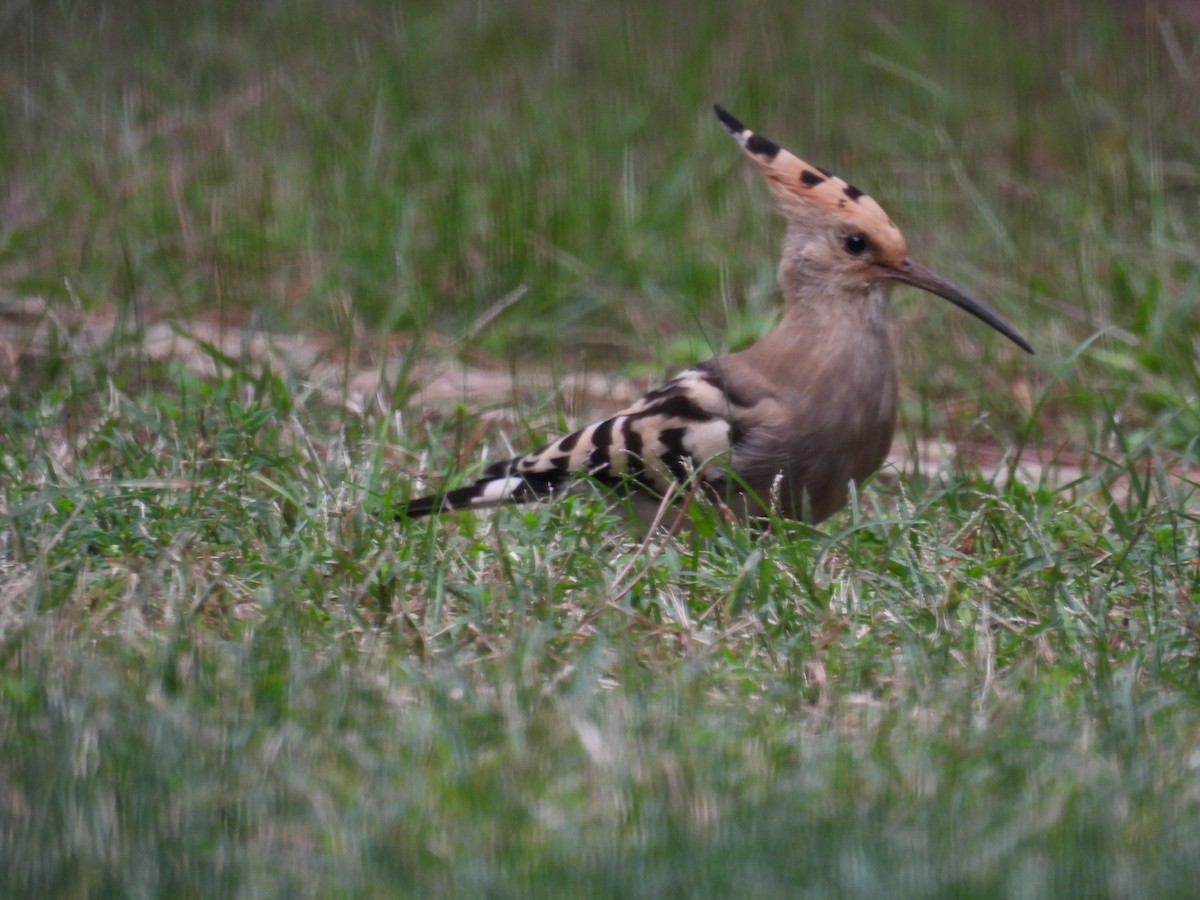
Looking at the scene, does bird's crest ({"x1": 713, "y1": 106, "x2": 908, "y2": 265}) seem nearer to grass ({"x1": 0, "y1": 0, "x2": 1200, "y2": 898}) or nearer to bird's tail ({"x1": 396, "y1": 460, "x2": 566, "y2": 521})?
grass ({"x1": 0, "y1": 0, "x2": 1200, "y2": 898})

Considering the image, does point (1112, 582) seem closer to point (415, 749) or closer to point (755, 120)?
point (415, 749)

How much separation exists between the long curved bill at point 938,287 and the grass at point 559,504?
27 centimetres

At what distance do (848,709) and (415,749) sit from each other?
712 millimetres

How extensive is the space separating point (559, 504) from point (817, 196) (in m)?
0.99

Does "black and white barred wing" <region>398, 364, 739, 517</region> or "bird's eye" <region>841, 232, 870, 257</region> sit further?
"bird's eye" <region>841, 232, 870, 257</region>

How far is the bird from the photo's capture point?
373cm

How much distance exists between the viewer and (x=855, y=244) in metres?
4.07

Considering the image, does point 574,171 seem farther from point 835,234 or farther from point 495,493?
point 495,493

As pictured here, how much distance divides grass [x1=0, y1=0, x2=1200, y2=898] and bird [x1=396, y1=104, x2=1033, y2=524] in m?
0.13

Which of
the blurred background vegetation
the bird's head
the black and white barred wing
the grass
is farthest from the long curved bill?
the blurred background vegetation

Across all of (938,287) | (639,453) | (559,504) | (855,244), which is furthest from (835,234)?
(559,504)

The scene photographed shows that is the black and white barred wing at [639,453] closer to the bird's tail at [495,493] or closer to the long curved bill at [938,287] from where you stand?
the bird's tail at [495,493]

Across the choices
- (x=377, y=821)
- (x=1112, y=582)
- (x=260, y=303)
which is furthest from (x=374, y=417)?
(x=377, y=821)

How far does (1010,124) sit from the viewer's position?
7.13 meters
